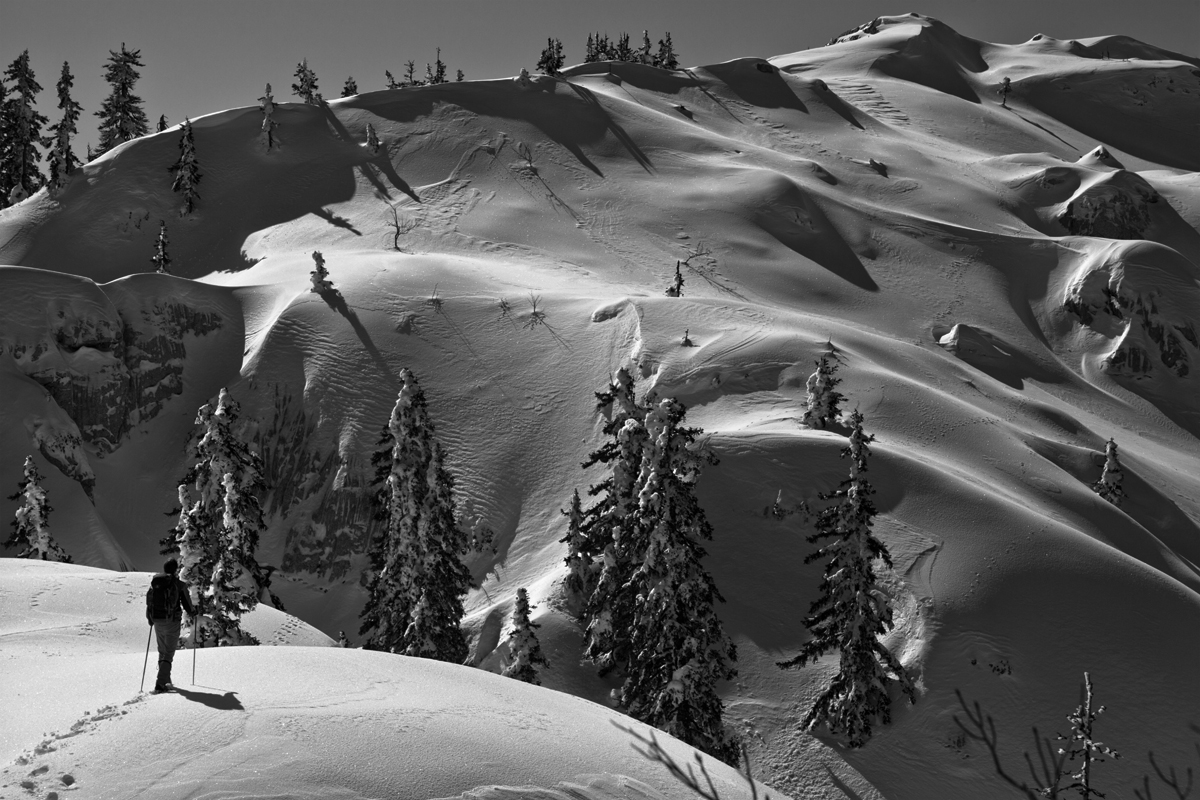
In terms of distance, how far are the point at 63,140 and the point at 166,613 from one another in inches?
3245

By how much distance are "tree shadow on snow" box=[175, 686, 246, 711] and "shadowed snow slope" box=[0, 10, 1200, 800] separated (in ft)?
3.91

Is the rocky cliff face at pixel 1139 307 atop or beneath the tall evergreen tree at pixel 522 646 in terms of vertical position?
atop

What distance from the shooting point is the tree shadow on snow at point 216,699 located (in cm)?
1098

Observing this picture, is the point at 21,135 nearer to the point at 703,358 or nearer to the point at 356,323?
the point at 356,323

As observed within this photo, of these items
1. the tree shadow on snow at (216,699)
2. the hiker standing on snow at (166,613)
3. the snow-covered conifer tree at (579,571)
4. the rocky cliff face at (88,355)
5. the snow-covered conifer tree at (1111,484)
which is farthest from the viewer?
the snow-covered conifer tree at (1111,484)

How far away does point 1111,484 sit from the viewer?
1828 inches

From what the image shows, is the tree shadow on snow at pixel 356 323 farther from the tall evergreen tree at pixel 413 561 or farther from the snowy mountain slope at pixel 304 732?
the snowy mountain slope at pixel 304 732

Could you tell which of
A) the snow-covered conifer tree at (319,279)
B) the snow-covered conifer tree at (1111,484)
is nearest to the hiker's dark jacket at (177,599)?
the snow-covered conifer tree at (1111,484)

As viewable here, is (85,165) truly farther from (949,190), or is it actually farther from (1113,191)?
(1113,191)

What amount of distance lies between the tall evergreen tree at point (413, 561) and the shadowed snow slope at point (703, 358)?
2770mm

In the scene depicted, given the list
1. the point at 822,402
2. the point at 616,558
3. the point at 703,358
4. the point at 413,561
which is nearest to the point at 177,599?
the point at 616,558

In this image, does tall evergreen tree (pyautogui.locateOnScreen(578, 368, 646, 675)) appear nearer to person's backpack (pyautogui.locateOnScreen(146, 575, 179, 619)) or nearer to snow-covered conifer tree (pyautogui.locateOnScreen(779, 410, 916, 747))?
snow-covered conifer tree (pyautogui.locateOnScreen(779, 410, 916, 747))

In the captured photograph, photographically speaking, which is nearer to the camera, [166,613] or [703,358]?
[166,613]

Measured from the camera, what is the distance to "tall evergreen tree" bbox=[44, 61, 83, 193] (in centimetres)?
7750
